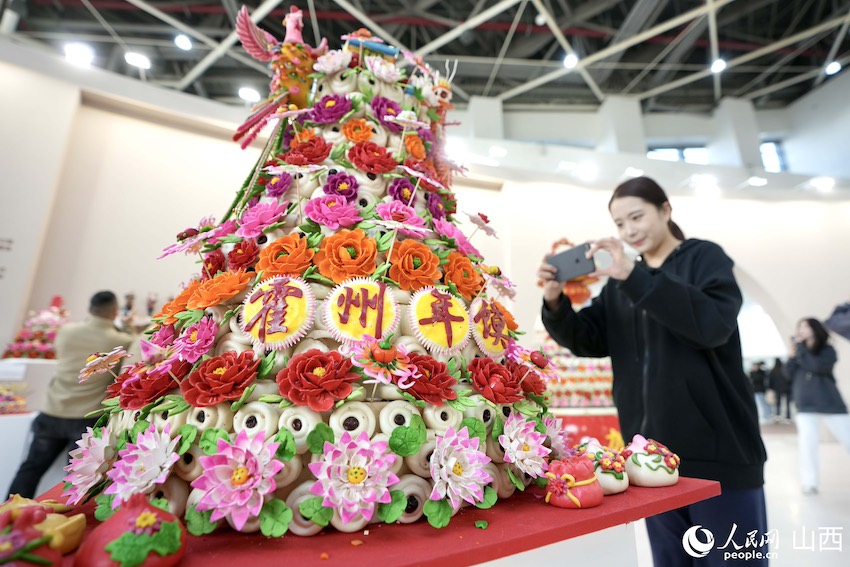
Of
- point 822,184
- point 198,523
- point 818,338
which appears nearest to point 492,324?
point 198,523

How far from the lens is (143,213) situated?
4949 millimetres

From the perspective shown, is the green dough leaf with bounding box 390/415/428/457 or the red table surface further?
the green dough leaf with bounding box 390/415/428/457

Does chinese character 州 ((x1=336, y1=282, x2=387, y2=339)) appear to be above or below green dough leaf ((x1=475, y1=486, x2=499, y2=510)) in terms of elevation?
above

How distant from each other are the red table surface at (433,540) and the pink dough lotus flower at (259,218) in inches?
28.4

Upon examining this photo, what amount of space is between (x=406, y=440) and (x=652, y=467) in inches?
27.2

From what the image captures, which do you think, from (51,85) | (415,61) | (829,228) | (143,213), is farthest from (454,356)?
(829,228)

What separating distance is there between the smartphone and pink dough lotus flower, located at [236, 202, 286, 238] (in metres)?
0.91

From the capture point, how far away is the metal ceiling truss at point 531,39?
5.60 metres

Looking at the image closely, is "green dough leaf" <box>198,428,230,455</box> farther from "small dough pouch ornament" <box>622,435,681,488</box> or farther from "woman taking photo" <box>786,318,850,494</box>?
"woman taking photo" <box>786,318,850,494</box>

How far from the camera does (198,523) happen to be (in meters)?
0.76

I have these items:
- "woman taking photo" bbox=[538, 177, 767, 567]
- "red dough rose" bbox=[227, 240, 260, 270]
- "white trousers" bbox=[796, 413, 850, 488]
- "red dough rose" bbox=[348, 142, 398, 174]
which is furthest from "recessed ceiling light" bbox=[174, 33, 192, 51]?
"white trousers" bbox=[796, 413, 850, 488]

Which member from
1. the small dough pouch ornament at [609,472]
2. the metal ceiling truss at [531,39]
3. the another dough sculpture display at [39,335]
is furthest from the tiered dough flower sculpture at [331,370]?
the metal ceiling truss at [531,39]

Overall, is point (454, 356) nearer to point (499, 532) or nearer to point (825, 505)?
point (499, 532)

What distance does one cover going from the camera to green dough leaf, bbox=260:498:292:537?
75 cm
